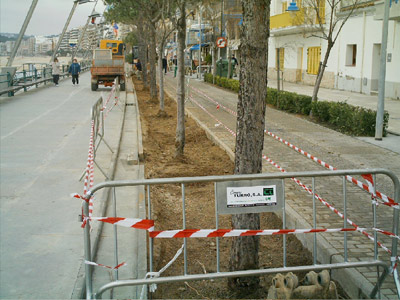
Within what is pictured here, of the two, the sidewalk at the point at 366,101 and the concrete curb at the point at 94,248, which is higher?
the sidewalk at the point at 366,101

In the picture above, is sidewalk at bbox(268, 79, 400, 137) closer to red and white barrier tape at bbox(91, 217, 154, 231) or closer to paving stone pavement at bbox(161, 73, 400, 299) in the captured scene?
paving stone pavement at bbox(161, 73, 400, 299)

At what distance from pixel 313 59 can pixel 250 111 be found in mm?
28983

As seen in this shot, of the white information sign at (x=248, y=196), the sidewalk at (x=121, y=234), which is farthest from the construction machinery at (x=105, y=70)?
the white information sign at (x=248, y=196)

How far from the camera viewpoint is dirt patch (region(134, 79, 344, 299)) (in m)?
5.15

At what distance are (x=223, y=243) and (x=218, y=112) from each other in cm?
1274

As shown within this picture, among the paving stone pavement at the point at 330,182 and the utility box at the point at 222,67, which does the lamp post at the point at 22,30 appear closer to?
the paving stone pavement at the point at 330,182

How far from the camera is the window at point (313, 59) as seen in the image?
3182 centimetres

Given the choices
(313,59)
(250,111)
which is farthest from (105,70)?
(250,111)

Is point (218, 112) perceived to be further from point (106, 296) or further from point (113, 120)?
point (106, 296)

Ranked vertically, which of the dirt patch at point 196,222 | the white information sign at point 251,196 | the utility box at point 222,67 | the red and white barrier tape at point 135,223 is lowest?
the dirt patch at point 196,222

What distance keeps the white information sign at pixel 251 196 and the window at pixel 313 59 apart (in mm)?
28256

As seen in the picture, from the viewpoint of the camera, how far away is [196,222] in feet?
23.6

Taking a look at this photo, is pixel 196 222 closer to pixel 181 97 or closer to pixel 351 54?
pixel 181 97

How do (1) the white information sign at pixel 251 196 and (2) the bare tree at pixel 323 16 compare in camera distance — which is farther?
(2) the bare tree at pixel 323 16
